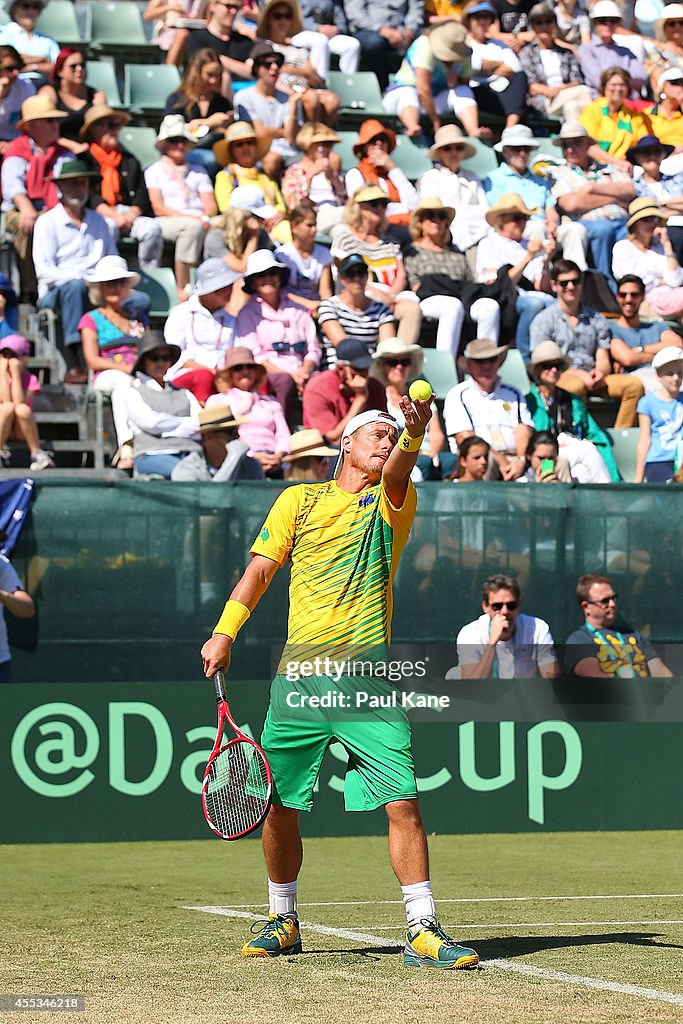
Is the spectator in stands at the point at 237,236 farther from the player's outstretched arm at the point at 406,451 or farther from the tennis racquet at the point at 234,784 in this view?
the tennis racquet at the point at 234,784

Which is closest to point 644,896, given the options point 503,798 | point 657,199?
point 503,798

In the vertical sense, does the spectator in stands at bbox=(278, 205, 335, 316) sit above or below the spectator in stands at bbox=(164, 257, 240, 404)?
above

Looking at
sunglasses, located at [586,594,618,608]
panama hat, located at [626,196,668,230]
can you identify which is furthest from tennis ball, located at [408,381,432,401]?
panama hat, located at [626,196,668,230]

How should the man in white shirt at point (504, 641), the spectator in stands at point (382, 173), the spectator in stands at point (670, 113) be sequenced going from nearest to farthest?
the man in white shirt at point (504, 641) < the spectator in stands at point (382, 173) < the spectator in stands at point (670, 113)

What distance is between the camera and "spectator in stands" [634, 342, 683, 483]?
40.3ft

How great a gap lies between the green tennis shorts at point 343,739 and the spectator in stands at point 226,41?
11.2 meters

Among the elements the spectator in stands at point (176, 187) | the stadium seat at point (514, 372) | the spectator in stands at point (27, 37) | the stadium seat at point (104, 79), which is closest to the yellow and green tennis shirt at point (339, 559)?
the stadium seat at point (514, 372)

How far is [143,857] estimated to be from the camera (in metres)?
9.64

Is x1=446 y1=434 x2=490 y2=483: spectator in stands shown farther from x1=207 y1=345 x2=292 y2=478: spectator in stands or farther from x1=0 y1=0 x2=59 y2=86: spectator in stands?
x1=0 y1=0 x2=59 y2=86: spectator in stands

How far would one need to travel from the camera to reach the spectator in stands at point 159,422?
36.8ft

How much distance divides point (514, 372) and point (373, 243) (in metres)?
1.81

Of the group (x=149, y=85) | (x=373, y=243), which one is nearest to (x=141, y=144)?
(x=149, y=85)

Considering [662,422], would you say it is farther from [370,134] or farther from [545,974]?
[545,974]

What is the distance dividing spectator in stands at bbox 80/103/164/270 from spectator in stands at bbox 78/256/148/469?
1160 mm
